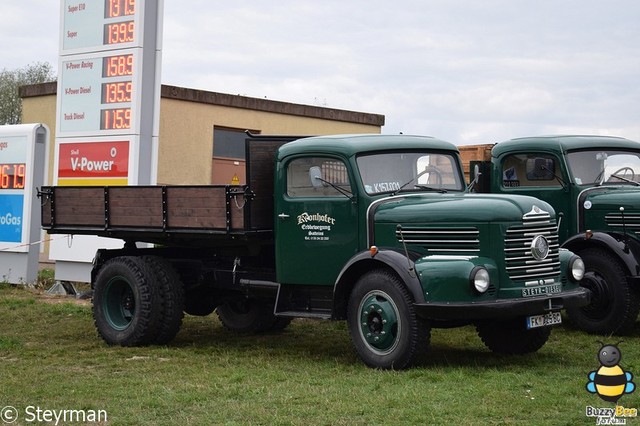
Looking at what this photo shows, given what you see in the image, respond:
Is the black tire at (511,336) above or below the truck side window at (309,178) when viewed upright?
below

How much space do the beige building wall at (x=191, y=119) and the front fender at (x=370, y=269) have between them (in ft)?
58.5

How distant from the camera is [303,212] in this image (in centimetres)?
1020

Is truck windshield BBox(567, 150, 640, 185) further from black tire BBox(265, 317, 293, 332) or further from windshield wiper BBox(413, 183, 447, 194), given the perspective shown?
black tire BBox(265, 317, 293, 332)

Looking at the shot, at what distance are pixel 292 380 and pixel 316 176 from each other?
88.8 inches

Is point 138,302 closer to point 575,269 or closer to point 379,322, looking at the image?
point 379,322

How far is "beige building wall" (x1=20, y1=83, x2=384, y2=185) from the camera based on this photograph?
89.6ft

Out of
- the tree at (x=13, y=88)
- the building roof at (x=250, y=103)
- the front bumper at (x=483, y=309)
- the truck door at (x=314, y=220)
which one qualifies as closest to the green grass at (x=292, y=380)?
the front bumper at (x=483, y=309)

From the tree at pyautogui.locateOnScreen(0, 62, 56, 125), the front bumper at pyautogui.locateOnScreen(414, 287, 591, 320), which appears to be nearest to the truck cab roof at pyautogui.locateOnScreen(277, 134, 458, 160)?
the front bumper at pyautogui.locateOnScreen(414, 287, 591, 320)

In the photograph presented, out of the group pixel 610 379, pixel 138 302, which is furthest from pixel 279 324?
pixel 610 379

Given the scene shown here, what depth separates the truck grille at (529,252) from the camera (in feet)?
30.1

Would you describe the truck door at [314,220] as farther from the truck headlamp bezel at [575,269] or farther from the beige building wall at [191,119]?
the beige building wall at [191,119]

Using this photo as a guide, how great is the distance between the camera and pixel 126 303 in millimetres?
11555

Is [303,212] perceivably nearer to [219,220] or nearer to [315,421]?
[219,220]

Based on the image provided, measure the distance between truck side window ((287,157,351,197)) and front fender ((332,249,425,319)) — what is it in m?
0.78
